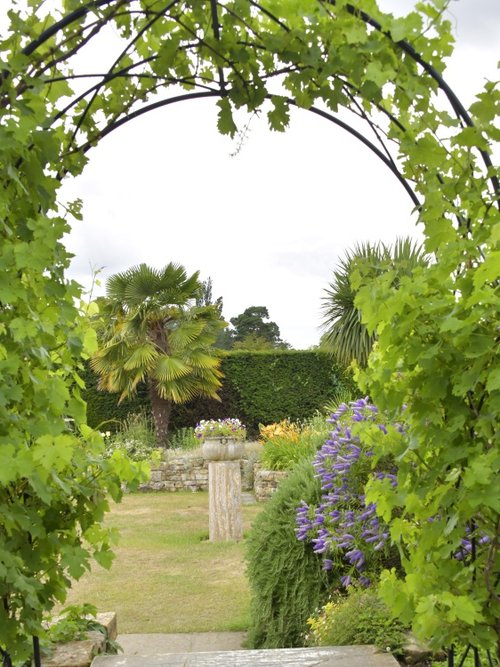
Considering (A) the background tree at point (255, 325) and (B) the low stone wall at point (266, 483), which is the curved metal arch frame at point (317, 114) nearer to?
(B) the low stone wall at point (266, 483)

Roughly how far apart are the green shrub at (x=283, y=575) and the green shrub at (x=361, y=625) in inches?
15.0

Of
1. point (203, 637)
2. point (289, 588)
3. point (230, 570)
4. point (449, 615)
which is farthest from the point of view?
point (230, 570)

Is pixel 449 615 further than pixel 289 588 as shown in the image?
No

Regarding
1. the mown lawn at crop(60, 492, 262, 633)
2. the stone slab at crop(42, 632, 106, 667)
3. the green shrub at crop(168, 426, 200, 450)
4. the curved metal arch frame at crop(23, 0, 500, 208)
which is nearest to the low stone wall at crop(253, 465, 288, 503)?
the mown lawn at crop(60, 492, 262, 633)

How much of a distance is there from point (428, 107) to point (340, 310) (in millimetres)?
13776

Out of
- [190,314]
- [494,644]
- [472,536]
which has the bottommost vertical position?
[494,644]

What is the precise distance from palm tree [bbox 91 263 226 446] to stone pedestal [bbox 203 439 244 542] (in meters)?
6.14

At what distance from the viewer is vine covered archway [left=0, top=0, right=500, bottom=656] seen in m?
1.76

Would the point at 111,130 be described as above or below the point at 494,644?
above

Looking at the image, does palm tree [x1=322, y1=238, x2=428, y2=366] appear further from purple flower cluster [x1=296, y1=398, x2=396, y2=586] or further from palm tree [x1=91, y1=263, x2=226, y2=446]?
purple flower cluster [x1=296, y1=398, x2=396, y2=586]

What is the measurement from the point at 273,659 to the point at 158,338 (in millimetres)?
12431

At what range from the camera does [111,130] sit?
2.42 m

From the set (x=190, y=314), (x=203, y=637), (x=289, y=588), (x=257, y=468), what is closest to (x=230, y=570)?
(x=203, y=637)

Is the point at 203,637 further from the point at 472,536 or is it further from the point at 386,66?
the point at 386,66
